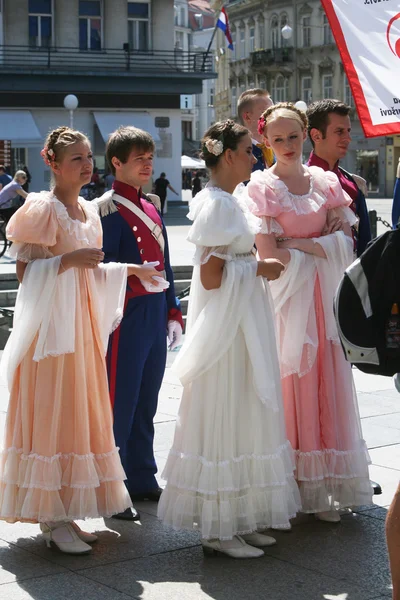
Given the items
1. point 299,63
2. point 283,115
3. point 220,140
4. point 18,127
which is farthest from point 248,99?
point 299,63

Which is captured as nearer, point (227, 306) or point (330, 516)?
point (227, 306)

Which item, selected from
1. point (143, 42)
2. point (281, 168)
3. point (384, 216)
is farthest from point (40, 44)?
point (281, 168)

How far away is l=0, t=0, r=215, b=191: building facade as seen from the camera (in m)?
38.8

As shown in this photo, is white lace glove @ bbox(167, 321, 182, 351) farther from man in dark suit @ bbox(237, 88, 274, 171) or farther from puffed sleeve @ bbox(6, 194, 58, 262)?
man in dark suit @ bbox(237, 88, 274, 171)

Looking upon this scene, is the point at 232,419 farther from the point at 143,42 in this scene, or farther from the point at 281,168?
the point at 143,42

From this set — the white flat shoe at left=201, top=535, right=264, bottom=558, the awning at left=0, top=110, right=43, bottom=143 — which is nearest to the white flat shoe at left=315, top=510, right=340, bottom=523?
the white flat shoe at left=201, top=535, right=264, bottom=558

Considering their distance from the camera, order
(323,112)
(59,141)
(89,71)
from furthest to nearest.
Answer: (89,71)
(323,112)
(59,141)

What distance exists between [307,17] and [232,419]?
63.4 metres

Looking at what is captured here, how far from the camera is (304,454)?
5125 millimetres

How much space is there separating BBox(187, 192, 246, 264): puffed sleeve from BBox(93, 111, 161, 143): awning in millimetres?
35752

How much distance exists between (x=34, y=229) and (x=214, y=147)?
2.88ft

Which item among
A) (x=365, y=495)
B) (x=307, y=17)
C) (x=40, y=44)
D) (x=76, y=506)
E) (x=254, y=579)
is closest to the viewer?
(x=254, y=579)

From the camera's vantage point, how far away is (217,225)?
4656mm

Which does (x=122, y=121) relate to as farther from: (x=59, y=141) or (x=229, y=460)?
(x=229, y=460)
